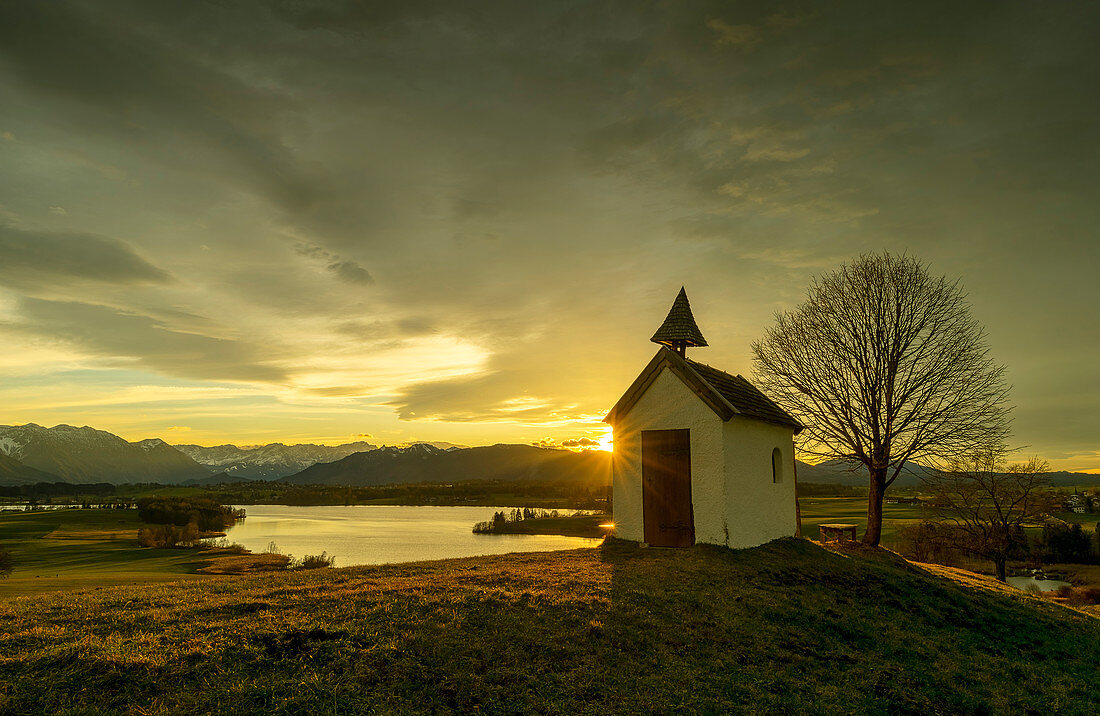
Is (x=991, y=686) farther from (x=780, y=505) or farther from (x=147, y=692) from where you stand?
(x=147, y=692)

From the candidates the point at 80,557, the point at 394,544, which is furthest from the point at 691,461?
the point at 394,544

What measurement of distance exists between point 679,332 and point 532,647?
14788 millimetres

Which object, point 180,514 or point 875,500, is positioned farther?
point 180,514

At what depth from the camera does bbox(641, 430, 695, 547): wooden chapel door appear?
18.0 m

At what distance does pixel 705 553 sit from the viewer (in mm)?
16422

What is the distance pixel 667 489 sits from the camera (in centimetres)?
1844

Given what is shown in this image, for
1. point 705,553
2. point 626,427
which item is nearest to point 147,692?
point 705,553

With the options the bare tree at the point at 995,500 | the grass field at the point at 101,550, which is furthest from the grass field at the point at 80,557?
the bare tree at the point at 995,500

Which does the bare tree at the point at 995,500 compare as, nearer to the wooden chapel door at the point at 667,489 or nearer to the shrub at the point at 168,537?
the wooden chapel door at the point at 667,489

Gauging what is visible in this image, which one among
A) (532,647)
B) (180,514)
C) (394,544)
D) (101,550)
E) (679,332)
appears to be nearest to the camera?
(532,647)

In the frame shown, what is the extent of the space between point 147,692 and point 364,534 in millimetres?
70833

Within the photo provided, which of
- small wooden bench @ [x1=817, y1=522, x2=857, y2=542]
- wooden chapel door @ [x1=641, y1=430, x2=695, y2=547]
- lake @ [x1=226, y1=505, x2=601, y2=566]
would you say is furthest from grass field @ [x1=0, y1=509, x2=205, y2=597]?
small wooden bench @ [x1=817, y1=522, x2=857, y2=542]

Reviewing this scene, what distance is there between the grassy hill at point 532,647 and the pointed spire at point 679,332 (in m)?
8.70

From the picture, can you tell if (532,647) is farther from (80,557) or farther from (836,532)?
(80,557)
